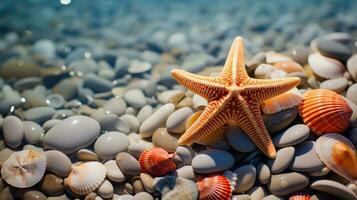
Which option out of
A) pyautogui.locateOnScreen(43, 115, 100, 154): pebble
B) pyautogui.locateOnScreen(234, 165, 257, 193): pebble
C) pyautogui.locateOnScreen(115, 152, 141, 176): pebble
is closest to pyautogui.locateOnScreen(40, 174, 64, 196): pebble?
pyautogui.locateOnScreen(43, 115, 100, 154): pebble

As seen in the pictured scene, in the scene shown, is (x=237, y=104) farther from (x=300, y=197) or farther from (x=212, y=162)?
(x=300, y=197)

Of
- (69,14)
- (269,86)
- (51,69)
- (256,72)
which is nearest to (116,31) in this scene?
(69,14)


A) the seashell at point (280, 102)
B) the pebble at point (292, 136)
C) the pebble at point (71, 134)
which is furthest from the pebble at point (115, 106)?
the pebble at point (292, 136)

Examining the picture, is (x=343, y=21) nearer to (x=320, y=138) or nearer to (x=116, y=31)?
(x=320, y=138)

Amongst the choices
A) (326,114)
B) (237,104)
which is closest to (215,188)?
(237,104)

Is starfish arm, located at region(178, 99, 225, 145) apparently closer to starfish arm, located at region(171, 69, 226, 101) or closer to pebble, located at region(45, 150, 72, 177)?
starfish arm, located at region(171, 69, 226, 101)

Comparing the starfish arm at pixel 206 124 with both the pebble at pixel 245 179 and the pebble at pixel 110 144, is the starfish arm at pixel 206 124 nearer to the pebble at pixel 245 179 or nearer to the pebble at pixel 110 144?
the pebble at pixel 245 179
